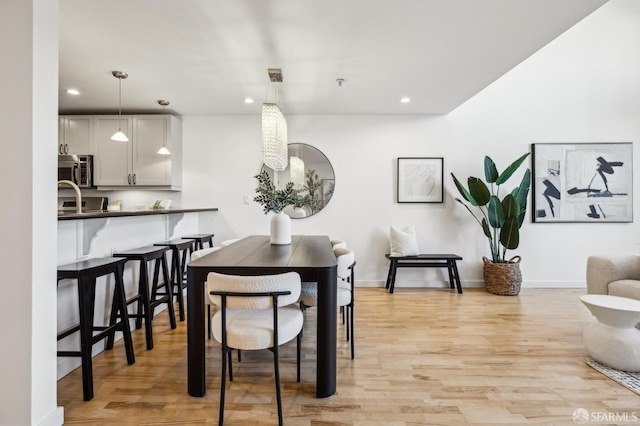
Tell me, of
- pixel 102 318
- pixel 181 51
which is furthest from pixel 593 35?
pixel 102 318

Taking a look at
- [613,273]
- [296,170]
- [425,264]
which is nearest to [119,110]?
[296,170]

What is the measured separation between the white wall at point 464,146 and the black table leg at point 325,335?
281 centimetres

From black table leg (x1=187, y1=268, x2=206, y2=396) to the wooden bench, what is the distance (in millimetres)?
2953

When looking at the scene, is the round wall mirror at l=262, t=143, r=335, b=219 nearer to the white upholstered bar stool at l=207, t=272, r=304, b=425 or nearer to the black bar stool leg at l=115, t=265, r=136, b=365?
the black bar stool leg at l=115, t=265, r=136, b=365

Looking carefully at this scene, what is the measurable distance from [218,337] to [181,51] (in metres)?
2.45

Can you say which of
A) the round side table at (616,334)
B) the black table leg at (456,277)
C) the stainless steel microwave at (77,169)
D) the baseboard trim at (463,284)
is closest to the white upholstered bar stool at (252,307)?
the round side table at (616,334)

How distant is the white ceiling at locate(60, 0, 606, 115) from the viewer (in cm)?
215

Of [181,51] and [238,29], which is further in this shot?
[181,51]

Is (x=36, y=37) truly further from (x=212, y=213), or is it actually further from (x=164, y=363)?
(x=212, y=213)

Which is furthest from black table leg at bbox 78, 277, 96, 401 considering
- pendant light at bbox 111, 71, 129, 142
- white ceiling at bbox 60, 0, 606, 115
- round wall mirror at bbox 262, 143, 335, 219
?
round wall mirror at bbox 262, 143, 335, 219

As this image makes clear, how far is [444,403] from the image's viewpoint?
185 centimetres

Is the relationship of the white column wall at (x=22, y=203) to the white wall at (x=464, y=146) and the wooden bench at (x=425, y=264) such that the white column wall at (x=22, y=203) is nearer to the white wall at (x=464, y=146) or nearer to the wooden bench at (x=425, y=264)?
the white wall at (x=464, y=146)

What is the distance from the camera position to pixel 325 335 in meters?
1.90

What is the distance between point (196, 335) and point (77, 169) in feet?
12.7
